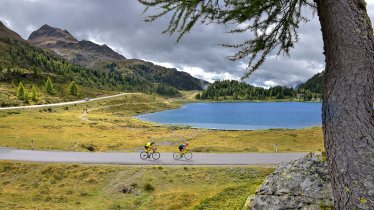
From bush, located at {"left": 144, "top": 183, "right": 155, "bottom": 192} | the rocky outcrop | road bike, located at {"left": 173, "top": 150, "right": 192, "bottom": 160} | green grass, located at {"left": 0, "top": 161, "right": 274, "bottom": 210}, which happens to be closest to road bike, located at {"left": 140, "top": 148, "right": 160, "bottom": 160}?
road bike, located at {"left": 173, "top": 150, "right": 192, "bottom": 160}

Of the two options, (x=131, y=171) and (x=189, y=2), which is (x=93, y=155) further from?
(x=189, y=2)

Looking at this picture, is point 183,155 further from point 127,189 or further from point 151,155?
point 127,189

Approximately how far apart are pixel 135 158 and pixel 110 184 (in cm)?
766

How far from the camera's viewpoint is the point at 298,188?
36.8 feet

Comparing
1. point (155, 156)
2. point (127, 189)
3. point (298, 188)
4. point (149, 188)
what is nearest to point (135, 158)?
point (155, 156)

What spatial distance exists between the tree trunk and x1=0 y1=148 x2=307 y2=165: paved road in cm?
2775

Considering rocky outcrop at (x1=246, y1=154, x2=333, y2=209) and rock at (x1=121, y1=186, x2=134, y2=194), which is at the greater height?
rocky outcrop at (x1=246, y1=154, x2=333, y2=209)

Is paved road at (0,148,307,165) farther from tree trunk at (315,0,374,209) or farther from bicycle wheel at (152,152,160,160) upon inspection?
tree trunk at (315,0,374,209)

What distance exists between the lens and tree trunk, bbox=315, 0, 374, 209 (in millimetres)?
5582

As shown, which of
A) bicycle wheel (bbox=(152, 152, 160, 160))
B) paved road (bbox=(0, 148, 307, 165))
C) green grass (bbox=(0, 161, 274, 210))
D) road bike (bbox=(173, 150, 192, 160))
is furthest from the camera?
bicycle wheel (bbox=(152, 152, 160, 160))

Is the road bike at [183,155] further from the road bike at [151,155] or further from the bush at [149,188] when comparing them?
the bush at [149,188]

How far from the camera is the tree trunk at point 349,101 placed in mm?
5582

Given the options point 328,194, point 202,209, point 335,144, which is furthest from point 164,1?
point 202,209

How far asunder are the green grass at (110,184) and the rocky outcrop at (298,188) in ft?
37.5
